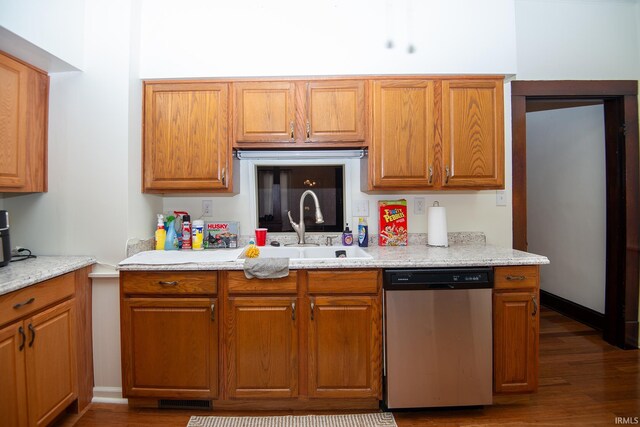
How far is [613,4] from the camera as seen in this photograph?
8.48 feet

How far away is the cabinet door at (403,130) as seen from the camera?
2.07 meters

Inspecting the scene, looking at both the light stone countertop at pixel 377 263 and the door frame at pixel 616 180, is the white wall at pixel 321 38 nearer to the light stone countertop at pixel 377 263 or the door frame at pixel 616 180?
the door frame at pixel 616 180

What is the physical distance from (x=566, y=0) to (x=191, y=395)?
401cm

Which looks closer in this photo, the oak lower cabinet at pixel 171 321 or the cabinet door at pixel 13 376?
the cabinet door at pixel 13 376

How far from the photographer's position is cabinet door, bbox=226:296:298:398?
1.75 meters

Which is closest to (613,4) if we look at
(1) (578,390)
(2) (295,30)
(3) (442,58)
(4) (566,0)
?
(4) (566,0)

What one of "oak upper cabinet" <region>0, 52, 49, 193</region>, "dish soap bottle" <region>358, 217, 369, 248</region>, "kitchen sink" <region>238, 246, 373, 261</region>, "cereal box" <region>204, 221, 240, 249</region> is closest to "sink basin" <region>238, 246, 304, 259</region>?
"kitchen sink" <region>238, 246, 373, 261</region>

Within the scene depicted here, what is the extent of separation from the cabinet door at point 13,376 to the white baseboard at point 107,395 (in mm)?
493

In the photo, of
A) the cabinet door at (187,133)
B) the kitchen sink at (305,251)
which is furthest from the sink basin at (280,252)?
the cabinet door at (187,133)

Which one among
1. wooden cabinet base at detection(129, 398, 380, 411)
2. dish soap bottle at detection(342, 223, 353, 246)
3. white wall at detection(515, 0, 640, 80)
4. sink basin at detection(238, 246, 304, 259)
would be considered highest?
white wall at detection(515, 0, 640, 80)

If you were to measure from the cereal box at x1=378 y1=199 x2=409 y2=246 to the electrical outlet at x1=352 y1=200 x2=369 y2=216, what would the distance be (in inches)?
5.0

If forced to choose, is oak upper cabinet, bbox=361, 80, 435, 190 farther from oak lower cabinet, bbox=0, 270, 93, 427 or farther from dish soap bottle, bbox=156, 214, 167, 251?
oak lower cabinet, bbox=0, 270, 93, 427

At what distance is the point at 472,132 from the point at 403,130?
1.52 ft

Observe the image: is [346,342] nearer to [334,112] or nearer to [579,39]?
[334,112]
